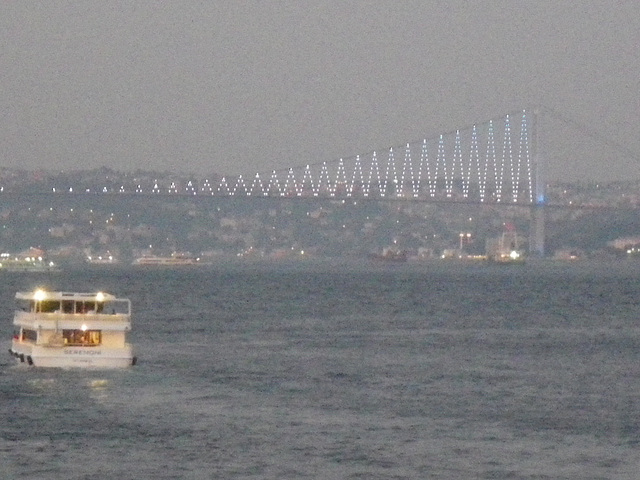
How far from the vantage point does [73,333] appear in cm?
2345

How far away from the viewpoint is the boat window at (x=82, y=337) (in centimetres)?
2341

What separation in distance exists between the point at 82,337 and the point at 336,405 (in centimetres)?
500

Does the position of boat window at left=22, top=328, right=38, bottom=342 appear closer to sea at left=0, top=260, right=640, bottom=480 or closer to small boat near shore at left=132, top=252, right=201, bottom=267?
sea at left=0, top=260, right=640, bottom=480

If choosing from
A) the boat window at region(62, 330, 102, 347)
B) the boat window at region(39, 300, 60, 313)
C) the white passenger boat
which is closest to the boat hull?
the white passenger boat

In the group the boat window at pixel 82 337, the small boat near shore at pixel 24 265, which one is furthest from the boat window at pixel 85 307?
the small boat near shore at pixel 24 265

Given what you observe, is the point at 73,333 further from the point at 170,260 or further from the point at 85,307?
the point at 170,260

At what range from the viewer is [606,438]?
1722 centimetres

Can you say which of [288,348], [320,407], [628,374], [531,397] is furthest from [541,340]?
[320,407]

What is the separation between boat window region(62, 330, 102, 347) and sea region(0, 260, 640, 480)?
0.61m

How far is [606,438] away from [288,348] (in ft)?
42.3

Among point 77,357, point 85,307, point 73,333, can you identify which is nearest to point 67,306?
point 85,307

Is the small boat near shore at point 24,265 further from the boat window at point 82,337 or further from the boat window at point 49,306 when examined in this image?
the boat window at point 82,337

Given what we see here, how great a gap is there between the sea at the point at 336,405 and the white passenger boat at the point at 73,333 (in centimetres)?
29

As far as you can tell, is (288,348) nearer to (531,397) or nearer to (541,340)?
(541,340)
